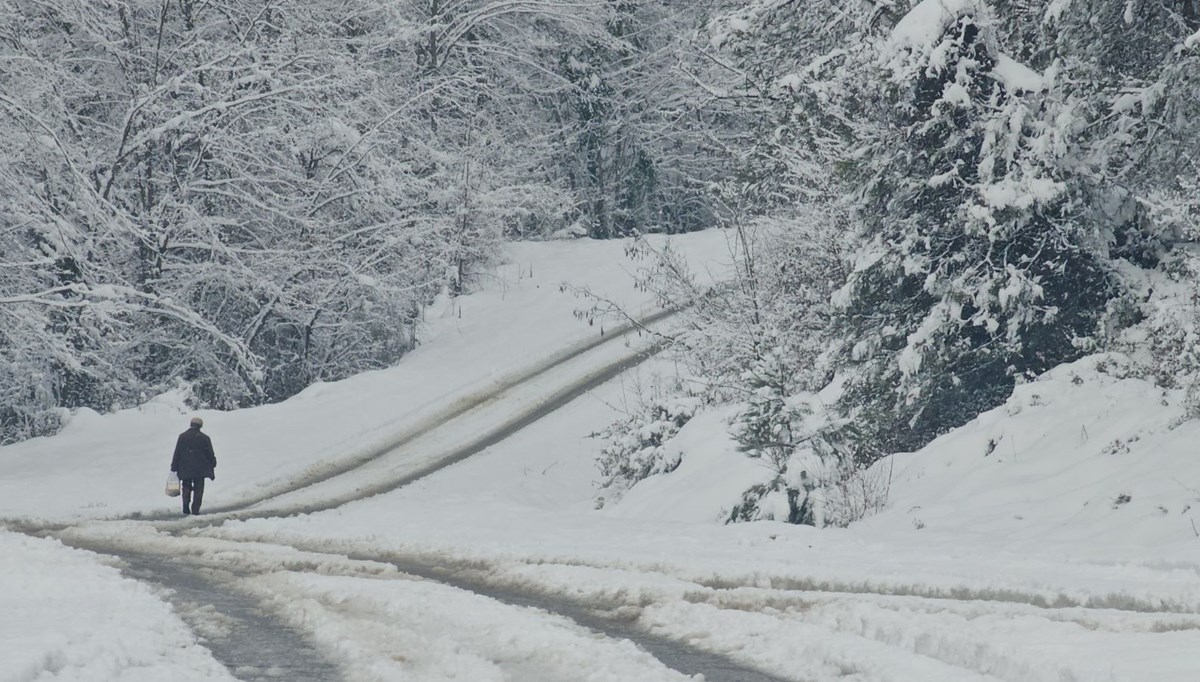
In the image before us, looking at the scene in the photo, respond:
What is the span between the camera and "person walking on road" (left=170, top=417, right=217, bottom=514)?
17.5 meters

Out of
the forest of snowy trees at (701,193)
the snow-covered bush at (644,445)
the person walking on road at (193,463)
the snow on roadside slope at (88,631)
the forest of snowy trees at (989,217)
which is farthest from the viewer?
the snow-covered bush at (644,445)

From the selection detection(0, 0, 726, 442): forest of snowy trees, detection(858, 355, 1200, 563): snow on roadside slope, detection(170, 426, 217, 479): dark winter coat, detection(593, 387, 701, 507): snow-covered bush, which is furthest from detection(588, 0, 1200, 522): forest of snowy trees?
detection(170, 426, 217, 479): dark winter coat

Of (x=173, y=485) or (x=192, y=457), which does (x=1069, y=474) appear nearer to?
(x=192, y=457)

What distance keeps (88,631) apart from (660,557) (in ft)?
15.7

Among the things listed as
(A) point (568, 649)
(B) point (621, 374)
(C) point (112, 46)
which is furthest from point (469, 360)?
(A) point (568, 649)

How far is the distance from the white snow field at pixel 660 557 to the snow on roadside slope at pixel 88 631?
34mm

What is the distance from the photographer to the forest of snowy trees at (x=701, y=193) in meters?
13.7

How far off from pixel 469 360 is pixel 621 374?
412 cm

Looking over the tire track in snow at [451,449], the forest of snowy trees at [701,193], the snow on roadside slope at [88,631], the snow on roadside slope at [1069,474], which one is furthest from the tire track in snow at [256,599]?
the forest of snowy trees at [701,193]

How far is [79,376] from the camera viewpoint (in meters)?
24.5

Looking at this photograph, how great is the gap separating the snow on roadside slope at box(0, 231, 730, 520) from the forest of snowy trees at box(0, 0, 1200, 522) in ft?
3.82

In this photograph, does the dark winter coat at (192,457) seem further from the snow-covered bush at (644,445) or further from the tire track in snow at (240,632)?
the snow-covered bush at (644,445)

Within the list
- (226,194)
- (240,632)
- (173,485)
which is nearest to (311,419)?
(226,194)

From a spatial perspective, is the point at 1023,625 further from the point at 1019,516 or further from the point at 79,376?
the point at 79,376
